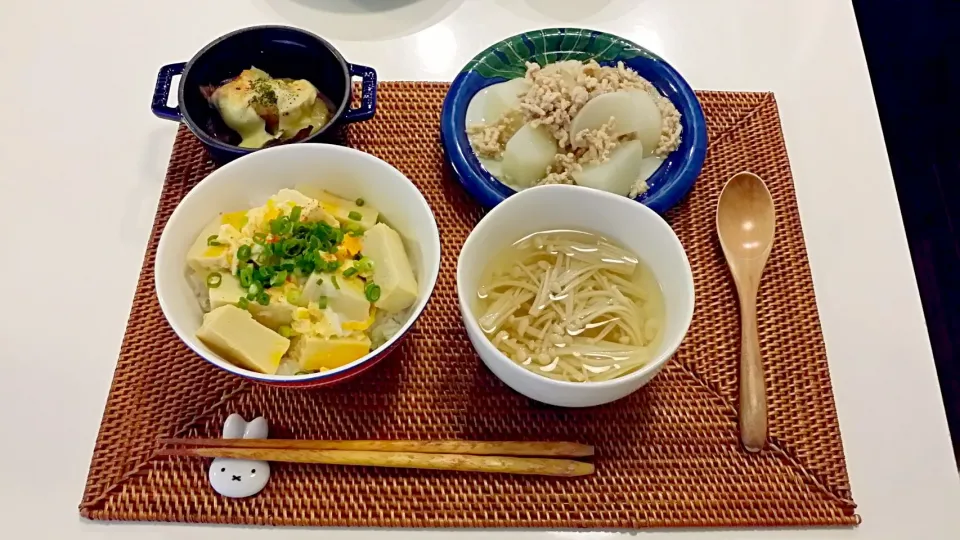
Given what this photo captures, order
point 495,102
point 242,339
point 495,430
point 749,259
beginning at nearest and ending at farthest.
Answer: point 242,339
point 495,430
point 749,259
point 495,102

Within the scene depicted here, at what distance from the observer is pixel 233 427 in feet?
3.50

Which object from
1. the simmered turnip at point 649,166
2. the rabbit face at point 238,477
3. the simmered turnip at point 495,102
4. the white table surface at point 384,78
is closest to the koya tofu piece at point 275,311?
the rabbit face at point 238,477

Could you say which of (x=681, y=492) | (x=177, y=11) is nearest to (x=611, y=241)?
(x=681, y=492)

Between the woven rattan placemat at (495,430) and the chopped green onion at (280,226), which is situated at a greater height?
the chopped green onion at (280,226)

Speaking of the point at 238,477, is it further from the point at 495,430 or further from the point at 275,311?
the point at 495,430

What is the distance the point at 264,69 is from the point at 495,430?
0.84 metres

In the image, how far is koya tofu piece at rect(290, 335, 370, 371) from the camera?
3.26 feet

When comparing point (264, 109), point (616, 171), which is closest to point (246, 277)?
point (264, 109)

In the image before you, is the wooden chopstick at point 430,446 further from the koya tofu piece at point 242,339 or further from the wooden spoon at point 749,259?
the wooden spoon at point 749,259

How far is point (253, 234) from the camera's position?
1.08 m

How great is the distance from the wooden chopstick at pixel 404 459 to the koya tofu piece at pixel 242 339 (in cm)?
14

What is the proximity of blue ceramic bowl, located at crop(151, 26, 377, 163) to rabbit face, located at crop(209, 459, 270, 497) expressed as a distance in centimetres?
53

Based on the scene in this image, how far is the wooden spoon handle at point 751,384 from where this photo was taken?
1.08 metres

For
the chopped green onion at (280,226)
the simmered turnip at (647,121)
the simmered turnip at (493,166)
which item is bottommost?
the chopped green onion at (280,226)
